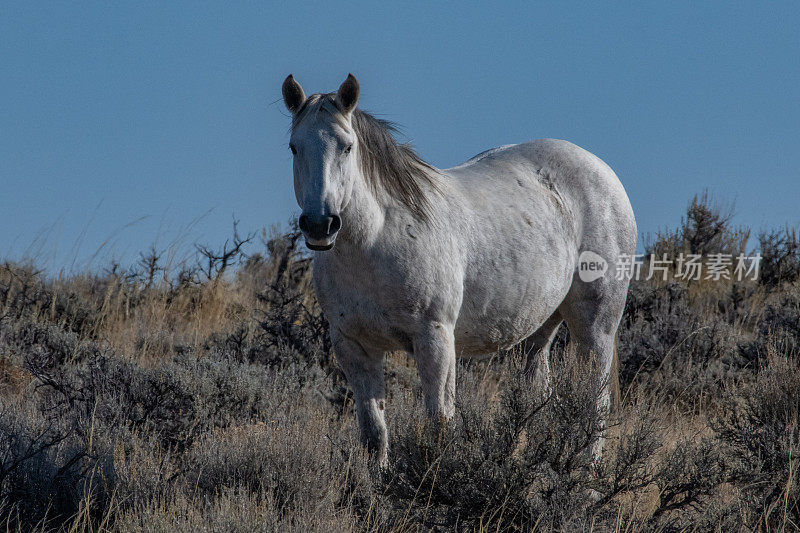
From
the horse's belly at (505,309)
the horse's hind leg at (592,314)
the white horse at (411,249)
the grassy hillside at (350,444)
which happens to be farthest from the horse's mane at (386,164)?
the horse's hind leg at (592,314)

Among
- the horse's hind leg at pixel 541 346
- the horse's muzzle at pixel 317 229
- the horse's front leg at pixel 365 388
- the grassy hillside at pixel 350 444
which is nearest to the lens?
the horse's muzzle at pixel 317 229

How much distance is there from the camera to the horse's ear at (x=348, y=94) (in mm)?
3723

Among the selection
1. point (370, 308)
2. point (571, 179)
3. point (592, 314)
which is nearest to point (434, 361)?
point (370, 308)

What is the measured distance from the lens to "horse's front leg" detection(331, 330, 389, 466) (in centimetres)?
406

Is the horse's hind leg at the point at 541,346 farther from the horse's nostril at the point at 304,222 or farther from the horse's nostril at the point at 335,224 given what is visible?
the horse's nostril at the point at 304,222

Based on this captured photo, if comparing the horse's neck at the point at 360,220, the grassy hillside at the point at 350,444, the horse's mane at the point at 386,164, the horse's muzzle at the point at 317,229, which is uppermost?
the horse's mane at the point at 386,164

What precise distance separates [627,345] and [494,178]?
12.4 ft

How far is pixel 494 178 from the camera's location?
5000mm

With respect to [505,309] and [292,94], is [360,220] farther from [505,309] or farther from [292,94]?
[505,309]

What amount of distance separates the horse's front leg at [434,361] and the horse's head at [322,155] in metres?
0.74

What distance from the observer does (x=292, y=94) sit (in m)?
3.86

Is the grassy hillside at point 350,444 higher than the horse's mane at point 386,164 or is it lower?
lower

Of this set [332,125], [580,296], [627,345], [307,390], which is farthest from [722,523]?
[627,345]

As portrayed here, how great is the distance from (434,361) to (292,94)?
153cm
